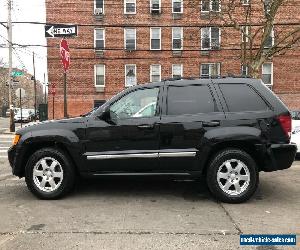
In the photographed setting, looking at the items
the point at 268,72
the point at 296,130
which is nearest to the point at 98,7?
the point at 268,72

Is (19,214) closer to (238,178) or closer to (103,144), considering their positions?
(103,144)

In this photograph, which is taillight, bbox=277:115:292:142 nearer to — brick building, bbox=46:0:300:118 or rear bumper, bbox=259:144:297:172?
rear bumper, bbox=259:144:297:172

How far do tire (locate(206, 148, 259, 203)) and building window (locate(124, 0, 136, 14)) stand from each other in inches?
1113

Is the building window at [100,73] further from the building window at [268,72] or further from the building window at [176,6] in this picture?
the building window at [268,72]

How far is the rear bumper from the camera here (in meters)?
5.15

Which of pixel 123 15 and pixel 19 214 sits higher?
pixel 123 15

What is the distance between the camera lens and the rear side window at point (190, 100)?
210 inches

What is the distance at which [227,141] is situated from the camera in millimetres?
5184

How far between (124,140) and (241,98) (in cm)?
186

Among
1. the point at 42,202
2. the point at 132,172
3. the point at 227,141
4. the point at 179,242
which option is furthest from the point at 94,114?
the point at 179,242

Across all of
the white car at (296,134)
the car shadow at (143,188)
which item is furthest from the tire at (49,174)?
the white car at (296,134)

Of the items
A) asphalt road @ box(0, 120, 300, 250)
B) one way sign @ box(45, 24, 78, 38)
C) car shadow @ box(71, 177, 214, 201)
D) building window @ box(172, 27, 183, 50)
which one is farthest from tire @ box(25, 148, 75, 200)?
A: building window @ box(172, 27, 183, 50)

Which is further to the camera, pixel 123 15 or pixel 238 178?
pixel 123 15

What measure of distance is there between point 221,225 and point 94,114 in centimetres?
244
